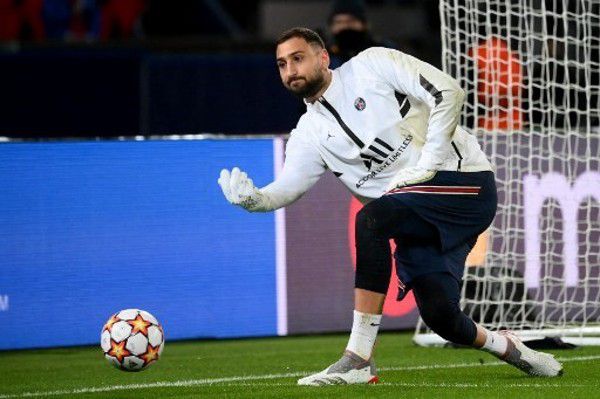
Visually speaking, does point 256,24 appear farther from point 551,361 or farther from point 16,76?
point 551,361

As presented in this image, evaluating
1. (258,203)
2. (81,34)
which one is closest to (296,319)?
(258,203)

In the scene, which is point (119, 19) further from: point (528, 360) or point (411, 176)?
point (528, 360)

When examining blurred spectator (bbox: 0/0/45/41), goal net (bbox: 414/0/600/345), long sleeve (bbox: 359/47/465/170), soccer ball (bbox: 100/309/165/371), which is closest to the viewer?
long sleeve (bbox: 359/47/465/170)

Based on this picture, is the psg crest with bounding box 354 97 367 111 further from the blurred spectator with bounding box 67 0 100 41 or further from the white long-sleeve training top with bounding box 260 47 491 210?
the blurred spectator with bounding box 67 0 100 41

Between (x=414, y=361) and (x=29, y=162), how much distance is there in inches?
117

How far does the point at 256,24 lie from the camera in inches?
682

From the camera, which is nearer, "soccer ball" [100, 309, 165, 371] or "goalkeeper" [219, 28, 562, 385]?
"goalkeeper" [219, 28, 562, 385]

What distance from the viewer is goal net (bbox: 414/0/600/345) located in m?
10.1

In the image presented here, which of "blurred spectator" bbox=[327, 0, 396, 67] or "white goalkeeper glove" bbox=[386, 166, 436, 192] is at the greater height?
"blurred spectator" bbox=[327, 0, 396, 67]

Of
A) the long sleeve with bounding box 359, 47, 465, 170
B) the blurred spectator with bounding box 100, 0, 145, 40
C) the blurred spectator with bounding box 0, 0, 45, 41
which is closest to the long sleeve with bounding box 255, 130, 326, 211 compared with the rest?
the long sleeve with bounding box 359, 47, 465, 170

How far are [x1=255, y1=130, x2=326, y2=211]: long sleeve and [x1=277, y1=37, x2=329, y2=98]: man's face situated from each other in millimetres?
341

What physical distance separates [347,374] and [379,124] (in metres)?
1.17

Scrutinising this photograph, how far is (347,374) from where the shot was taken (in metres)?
6.84

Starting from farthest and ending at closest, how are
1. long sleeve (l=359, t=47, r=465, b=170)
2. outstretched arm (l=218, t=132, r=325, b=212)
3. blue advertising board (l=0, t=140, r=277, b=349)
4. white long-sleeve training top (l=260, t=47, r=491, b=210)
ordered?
blue advertising board (l=0, t=140, r=277, b=349), outstretched arm (l=218, t=132, r=325, b=212), white long-sleeve training top (l=260, t=47, r=491, b=210), long sleeve (l=359, t=47, r=465, b=170)
